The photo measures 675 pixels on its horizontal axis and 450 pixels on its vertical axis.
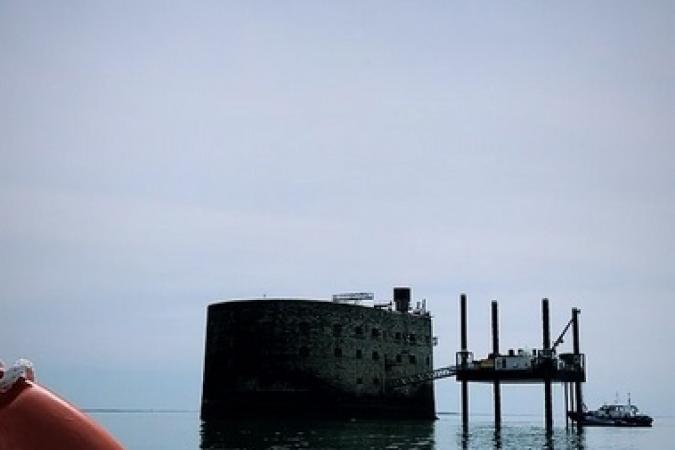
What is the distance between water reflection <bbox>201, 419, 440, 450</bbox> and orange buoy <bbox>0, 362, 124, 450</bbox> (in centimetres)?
2534

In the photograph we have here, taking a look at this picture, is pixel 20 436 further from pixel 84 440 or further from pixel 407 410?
pixel 407 410

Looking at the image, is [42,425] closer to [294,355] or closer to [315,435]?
[315,435]

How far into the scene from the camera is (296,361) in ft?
153

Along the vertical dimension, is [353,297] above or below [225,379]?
above

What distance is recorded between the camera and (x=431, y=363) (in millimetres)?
55594

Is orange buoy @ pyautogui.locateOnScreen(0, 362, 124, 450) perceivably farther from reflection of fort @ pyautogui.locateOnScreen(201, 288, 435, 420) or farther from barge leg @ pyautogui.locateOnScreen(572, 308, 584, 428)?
barge leg @ pyautogui.locateOnScreen(572, 308, 584, 428)

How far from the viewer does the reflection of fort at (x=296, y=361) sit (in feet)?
152

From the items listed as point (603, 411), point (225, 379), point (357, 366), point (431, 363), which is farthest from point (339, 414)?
point (603, 411)

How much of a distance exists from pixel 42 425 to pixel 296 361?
4349cm

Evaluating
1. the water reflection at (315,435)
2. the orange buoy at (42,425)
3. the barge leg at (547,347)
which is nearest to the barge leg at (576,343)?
the barge leg at (547,347)

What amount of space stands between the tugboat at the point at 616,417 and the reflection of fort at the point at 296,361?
18.5m

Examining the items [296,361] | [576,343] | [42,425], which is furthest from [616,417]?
[42,425]

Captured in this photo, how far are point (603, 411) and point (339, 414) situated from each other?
27.4 m

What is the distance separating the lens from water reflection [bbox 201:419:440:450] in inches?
1189
